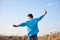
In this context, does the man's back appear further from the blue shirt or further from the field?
the field

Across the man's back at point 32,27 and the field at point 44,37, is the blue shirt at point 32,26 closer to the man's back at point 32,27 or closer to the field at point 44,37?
the man's back at point 32,27

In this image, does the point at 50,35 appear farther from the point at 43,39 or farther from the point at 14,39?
the point at 14,39

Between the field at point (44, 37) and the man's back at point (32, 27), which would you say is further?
the field at point (44, 37)

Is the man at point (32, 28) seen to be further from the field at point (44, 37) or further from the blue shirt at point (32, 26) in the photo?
the field at point (44, 37)

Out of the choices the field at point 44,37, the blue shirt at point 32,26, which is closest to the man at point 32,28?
the blue shirt at point 32,26

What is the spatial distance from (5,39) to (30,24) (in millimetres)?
8495

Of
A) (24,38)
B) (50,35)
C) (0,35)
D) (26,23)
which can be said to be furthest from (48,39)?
(26,23)

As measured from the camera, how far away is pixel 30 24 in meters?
8.98

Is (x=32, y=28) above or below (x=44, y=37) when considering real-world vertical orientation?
above

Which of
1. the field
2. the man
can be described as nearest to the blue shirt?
Result: the man

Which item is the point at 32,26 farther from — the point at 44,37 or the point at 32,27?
the point at 44,37

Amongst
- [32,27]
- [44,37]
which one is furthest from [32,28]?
[44,37]

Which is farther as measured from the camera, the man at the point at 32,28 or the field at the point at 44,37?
the field at the point at 44,37

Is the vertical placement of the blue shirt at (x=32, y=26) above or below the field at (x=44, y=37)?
above
